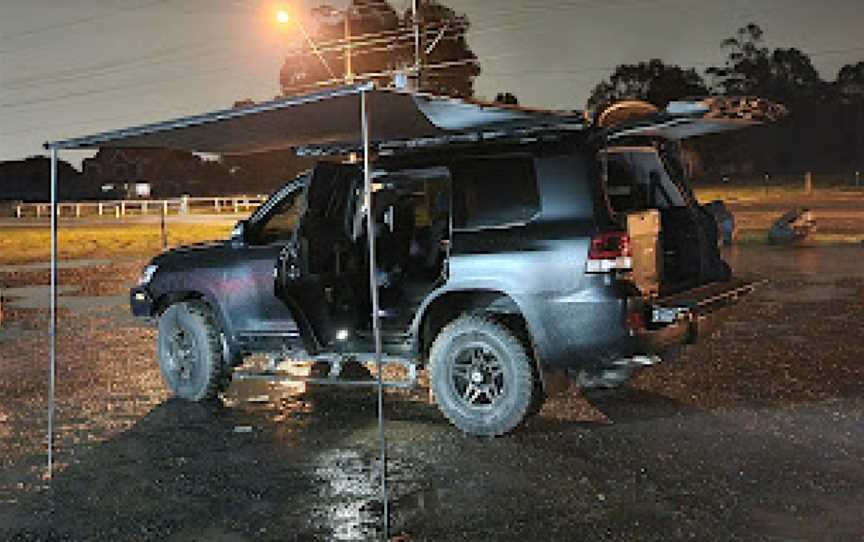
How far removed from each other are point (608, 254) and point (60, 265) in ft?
72.1

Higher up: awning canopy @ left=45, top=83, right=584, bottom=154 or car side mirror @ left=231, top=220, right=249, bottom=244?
awning canopy @ left=45, top=83, right=584, bottom=154

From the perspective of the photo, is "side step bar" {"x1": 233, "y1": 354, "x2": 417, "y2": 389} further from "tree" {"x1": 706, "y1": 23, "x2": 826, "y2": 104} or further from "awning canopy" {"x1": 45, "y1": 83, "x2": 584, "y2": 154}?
"tree" {"x1": 706, "y1": 23, "x2": 826, "y2": 104}

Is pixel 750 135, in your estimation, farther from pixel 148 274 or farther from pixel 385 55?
pixel 148 274

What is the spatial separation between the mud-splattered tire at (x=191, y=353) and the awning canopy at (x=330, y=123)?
4.74 feet

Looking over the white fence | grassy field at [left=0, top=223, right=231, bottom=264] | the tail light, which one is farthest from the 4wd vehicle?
the white fence

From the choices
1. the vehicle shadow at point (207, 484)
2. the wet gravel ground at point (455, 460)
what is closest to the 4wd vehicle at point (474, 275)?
the wet gravel ground at point (455, 460)

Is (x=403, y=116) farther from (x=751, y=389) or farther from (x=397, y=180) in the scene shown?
(x=751, y=389)

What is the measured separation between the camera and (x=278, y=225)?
29.1 feet

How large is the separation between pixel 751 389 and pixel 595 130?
2.79m

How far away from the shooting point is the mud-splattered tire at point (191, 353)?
864 cm

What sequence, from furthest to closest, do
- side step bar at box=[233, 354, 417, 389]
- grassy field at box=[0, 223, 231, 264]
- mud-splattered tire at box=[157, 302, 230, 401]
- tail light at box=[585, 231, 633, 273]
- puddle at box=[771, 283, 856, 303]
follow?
grassy field at box=[0, 223, 231, 264] → puddle at box=[771, 283, 856, 303] → mud-splattered tire at box=[157, 302, 230, 401] → side step bar at box=[233, 354, 417, 389] → tail light at box=[585, 231, 633, 273]

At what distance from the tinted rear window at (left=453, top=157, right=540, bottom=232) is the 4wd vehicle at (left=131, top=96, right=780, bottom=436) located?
0.01 m

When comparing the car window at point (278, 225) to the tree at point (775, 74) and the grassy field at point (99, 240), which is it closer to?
the grassy field at point (99, 240)

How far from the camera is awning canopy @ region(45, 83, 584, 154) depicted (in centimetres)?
582
